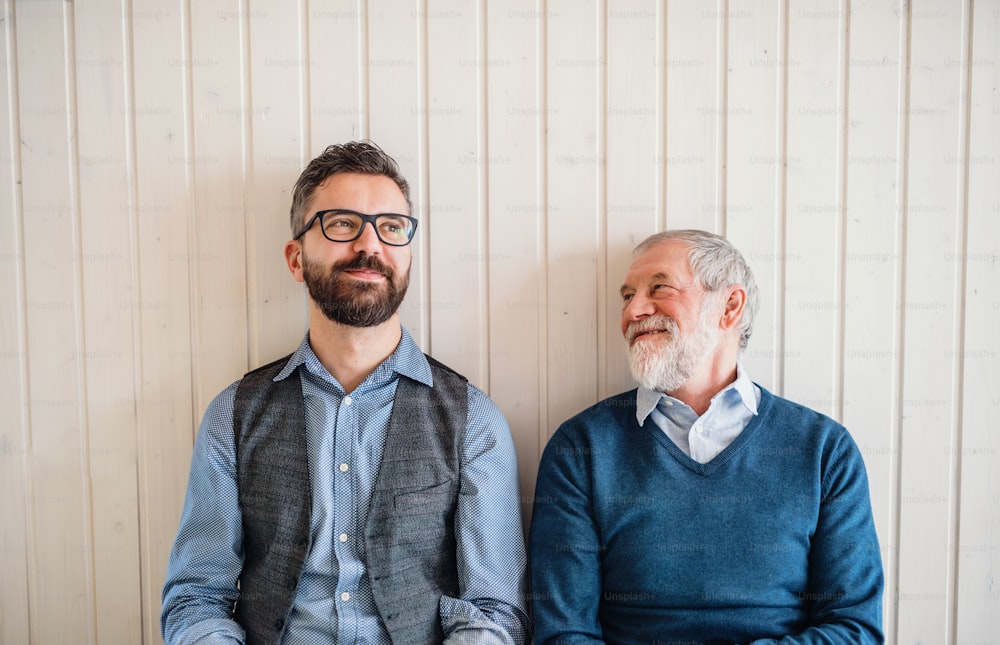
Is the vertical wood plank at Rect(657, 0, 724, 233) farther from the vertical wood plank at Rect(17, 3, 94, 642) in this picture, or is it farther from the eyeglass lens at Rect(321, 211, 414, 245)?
the vertical wood plank at Rect(17, 3, 94, 642)

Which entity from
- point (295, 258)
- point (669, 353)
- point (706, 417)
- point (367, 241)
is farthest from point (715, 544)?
point (295, 258)

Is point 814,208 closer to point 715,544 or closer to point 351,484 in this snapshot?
point 715,544

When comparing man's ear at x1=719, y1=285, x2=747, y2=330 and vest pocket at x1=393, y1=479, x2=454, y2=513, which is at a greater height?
man's ear at x1=719, y1=285, x2=747, y2=330

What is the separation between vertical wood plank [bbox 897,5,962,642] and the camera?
188cm

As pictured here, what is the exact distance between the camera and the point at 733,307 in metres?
1.70

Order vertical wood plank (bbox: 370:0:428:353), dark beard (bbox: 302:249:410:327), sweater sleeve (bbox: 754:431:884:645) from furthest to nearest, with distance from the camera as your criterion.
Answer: vertical wood plank (bbox: 370:0:428:353) < dark beard (bbox: 302:249:410:327) < sweater sleeve (bbox: 754:431:884:645)

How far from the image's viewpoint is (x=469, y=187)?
1876 millimetres

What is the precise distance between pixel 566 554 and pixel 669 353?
1.91 feet

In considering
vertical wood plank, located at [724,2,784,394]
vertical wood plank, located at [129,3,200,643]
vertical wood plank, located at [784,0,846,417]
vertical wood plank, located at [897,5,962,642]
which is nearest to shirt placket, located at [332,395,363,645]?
vertical wood plank, located at [129,3,200,643]

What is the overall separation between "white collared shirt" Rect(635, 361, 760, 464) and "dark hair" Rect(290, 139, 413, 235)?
888 mm

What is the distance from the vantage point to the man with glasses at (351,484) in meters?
1.54

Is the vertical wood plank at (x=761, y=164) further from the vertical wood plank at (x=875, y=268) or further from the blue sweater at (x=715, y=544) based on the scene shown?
the blue sweater at (x=715, y=544)

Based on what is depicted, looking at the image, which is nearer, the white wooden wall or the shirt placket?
the shirt placket

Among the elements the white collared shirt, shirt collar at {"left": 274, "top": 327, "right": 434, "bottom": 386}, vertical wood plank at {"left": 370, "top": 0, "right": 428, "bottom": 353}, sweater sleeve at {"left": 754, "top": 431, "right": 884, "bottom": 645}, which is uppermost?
vertical wood plank at {"left": 370, "top": 0, "right": 428, "bottom": 353}
